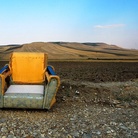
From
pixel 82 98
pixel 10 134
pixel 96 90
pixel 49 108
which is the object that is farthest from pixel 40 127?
pixel 96 90

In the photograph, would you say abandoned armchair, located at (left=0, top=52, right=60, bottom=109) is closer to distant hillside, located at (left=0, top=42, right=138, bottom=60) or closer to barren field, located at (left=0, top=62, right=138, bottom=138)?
barren field, located at (left=0, top=62, right=138, bottom=138)

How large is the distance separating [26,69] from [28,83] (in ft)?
1.35

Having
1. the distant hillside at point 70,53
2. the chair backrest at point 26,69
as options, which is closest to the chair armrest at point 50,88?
the chair backrest at point 26,69

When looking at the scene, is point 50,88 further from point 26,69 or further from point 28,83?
point 26,69

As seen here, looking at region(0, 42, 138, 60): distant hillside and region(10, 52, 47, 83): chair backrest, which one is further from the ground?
region(10, 52, 47, 83): chair backrest

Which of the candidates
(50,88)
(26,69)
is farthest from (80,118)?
(26,69)

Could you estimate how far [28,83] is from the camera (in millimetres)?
7949

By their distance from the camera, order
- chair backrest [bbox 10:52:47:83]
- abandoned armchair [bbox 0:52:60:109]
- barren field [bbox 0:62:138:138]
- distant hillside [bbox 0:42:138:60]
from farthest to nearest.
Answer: distant hillside [bbox 0:42:138:60] < chair backrest [bbox 10:52:47:83] < abandoned armchair [bbox 0:52:60:109] < barren field [bbox 0:62:138:138]

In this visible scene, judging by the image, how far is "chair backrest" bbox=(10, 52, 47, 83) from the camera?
796 centimetres

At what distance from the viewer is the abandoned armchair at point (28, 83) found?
6770 millimetres

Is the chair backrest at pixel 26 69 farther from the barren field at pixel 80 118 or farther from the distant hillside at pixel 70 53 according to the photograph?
the distant hillside at pixel 70 53

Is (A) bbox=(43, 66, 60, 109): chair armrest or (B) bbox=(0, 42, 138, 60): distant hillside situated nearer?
(A) bbox=(43, 66, 60, 109): chair armrest

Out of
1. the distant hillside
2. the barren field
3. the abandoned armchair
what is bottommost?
the distant hillside

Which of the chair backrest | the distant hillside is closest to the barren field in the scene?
the chair backrest
